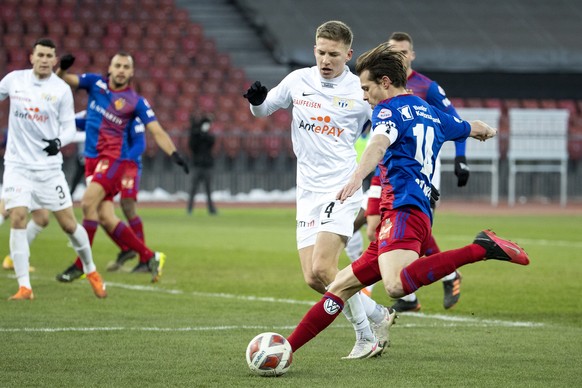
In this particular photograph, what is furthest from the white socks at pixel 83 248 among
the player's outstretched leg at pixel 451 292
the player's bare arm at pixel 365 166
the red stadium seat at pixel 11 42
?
the red stadium seat at pixel 11 42

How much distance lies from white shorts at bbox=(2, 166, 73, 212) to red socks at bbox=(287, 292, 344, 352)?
4314 millimetres

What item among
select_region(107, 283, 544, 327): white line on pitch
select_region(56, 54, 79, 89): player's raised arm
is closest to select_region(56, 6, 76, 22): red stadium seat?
select_region(56, 54, 79, 89): player's raised arm

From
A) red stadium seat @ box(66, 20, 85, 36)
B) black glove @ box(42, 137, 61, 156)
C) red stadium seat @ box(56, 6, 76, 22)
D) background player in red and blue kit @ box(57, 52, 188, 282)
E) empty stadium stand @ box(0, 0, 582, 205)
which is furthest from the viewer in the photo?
red stadium seat @ box(56, 6, 76, 22)

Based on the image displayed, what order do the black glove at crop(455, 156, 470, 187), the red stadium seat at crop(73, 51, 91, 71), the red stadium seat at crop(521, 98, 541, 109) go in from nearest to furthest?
1. the black glove at crop(455, 156, 470, 187)
2. the red stadium seat at crop(73, 51, 91, 71)
3. the red stadium seat at crop(521, 98, 541, 109)

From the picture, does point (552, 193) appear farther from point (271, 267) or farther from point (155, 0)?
point (271, 267)

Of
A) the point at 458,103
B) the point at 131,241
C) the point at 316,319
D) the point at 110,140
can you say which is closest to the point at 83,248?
the point at 131,241

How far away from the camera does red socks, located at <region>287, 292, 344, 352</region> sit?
279 inches

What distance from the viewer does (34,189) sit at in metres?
10.9

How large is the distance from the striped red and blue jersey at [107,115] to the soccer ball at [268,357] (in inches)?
240

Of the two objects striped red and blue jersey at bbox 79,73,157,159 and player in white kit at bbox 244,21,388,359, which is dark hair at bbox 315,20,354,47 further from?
striped red and blue jersey at bbox 79,73,157,159

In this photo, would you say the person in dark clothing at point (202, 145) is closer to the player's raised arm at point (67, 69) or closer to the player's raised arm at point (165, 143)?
the player's raised arm at point (67, 69)

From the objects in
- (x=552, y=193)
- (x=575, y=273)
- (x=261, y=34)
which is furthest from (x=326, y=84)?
(x=261, y=34)

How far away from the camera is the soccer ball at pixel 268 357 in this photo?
6.77 m

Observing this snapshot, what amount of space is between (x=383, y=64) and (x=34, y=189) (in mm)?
4869
